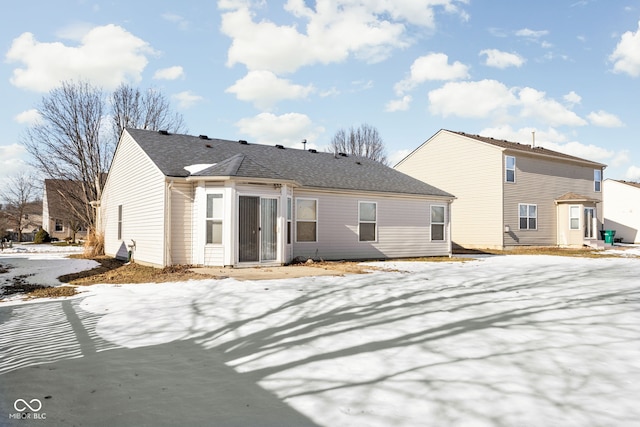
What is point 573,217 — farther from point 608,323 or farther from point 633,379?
point 633,379

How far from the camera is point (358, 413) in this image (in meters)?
2.95

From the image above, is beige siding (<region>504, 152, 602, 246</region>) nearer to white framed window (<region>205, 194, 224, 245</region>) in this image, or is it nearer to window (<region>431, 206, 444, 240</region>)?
window (<region>431, 206, 444, 240</region>)

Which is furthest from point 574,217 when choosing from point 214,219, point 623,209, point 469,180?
point 214,219

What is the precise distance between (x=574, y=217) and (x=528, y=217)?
3.30 metres

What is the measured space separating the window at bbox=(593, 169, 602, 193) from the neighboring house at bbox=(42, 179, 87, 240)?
35029mm

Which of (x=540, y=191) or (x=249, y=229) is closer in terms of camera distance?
(x=249, y=229)

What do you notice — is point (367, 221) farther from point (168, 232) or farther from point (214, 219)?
point (168, 232)

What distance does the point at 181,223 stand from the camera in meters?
12.4

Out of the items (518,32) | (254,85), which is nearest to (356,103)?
(518,32)

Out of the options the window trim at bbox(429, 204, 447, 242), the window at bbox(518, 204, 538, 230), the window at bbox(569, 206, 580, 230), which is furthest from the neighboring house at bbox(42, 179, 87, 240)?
the window at bbox(569, 206, 580, 230)

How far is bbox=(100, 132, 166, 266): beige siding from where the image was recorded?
12.6 meters

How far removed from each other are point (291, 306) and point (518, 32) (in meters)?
15.2

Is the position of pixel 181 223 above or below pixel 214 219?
below

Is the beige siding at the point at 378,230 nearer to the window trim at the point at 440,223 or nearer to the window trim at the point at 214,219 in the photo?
the window trim at the point at 440,223
